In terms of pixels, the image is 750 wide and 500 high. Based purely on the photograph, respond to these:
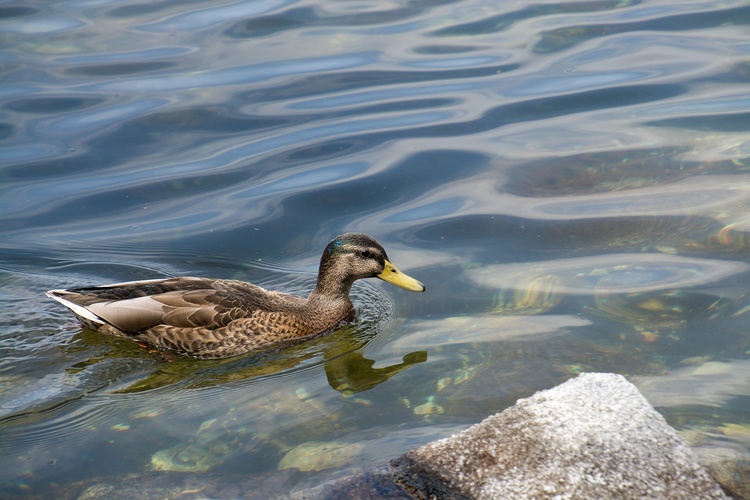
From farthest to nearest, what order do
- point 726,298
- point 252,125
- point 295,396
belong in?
1. point 252,125
2. point 726,298
3. point 295,396

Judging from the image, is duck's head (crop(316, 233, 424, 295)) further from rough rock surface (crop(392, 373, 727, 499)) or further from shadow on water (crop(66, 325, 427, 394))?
rough rock surface (crop(392, 373, 727, 499))

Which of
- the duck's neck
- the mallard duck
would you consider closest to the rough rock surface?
the mallard duck

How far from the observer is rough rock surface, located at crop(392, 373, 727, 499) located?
15.8 ft

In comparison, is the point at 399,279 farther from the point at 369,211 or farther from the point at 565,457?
the point at 565,457

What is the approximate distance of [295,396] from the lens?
6.74 metres

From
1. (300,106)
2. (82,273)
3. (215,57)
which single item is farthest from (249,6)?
(82,273)

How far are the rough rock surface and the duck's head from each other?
2931mm

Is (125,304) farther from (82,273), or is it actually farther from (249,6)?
(249,6)

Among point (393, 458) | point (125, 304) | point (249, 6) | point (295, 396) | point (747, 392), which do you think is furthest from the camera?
point (249, 6)

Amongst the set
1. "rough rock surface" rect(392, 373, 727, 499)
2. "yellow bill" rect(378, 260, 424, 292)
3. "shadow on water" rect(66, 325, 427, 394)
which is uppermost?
"yellow bill" rect(378, 260, 424, 292)

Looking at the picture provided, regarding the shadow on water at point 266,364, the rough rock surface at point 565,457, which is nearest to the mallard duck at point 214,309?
the shadow on water at point 266,364

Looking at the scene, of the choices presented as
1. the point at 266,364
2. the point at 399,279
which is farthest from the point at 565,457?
the point at 399,279

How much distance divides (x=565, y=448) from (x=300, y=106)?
28.0 feet

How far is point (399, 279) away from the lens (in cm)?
812
